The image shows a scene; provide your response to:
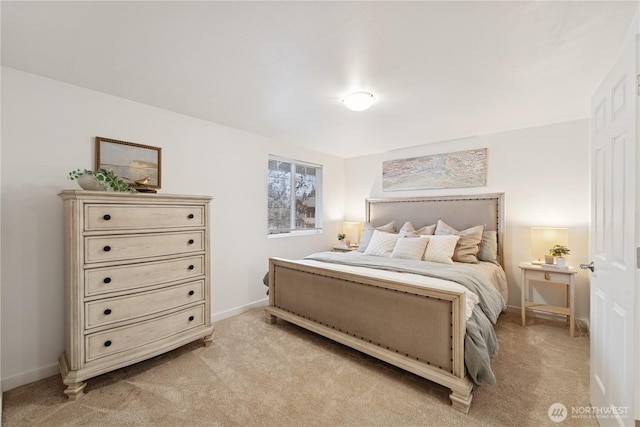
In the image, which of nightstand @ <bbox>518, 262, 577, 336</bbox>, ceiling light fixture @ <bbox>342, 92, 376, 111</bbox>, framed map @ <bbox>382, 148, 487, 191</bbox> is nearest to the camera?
ceiling light fixture @ <bbox>342, 92, 376, 111</bbox>

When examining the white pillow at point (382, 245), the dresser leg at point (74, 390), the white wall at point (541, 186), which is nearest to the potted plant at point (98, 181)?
the dresser leg at point (74, 390)

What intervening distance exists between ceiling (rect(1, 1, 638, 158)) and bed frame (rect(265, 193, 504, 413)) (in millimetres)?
1576

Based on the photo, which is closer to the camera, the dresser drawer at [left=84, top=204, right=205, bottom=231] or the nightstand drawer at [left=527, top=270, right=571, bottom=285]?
the dresser drawer at [left=84, top=204, right=205, bottom=231]

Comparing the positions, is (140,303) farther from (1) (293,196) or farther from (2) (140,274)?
(1) (293,196)

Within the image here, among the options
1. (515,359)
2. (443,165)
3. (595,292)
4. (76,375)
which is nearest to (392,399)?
(515,359)

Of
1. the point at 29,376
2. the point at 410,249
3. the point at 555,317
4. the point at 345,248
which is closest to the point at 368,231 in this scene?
the point at 345,248

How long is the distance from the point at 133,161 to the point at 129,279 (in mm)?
1130

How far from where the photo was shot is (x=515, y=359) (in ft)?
7.54

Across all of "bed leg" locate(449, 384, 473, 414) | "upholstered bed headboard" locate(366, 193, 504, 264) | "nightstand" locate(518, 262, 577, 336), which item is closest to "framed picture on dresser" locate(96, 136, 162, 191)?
"bed leg" locate(449, 384, 473, 414)

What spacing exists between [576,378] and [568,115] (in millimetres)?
2552

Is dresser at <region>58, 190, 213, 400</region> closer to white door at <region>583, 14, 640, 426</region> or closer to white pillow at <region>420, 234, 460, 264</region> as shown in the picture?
white pillow at <region>420, 234, 460, 264</region>

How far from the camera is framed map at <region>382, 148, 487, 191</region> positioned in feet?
12.1

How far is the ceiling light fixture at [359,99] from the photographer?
2361 mm

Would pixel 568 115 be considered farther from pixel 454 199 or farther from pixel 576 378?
pixel 576 378
